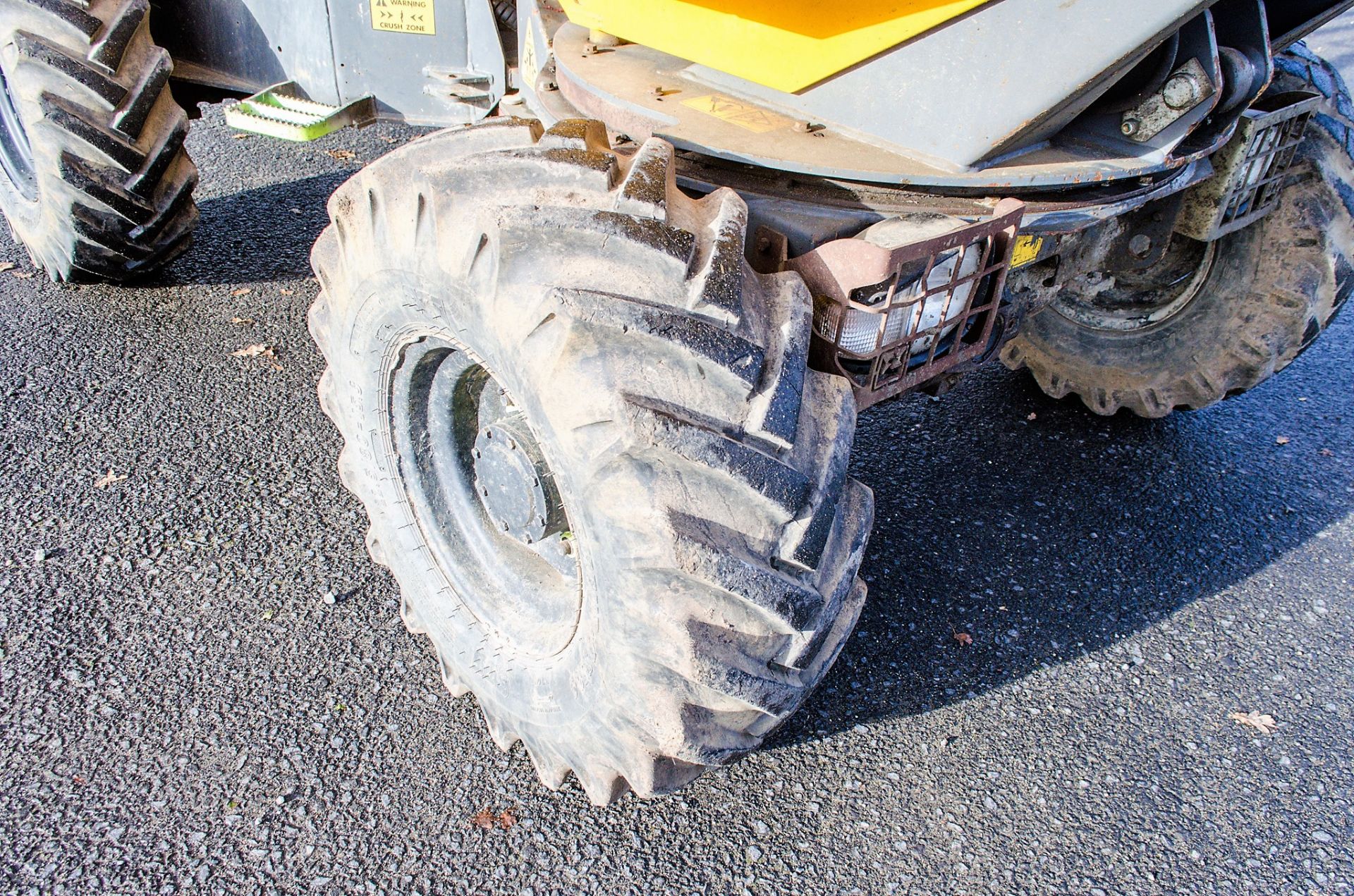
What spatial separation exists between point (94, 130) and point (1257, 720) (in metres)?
4.20

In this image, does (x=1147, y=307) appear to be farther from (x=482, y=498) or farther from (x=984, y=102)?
(x=482, y=498)

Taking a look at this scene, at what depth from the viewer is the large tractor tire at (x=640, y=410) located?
164 cm

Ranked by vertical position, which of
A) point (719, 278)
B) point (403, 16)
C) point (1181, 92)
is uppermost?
point (1181, 92)

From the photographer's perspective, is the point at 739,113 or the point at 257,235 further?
the point at 257,235

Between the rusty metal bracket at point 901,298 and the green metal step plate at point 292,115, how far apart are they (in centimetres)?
193

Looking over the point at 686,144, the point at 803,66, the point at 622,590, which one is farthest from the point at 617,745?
the point at 803,66

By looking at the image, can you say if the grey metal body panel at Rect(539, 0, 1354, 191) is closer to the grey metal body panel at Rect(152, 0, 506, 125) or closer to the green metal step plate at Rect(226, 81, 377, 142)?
the grey metal body panel at Rect(152, 0, 506, 125)

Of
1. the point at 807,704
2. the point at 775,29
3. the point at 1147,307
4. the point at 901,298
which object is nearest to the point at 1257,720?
the point at 807,704

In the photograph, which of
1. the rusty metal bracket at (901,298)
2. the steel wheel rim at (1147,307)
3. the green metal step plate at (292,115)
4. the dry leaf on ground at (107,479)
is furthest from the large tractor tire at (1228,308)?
the dry leaf on ground at (107,479)

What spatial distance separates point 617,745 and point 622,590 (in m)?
0.38

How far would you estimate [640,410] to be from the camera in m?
1.61

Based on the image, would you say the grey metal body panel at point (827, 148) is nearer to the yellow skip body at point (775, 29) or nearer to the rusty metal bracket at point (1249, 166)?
the yellow skip body at point (775, 29)

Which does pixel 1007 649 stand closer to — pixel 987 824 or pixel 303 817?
pixel 987 824

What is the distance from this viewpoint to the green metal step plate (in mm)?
3268
